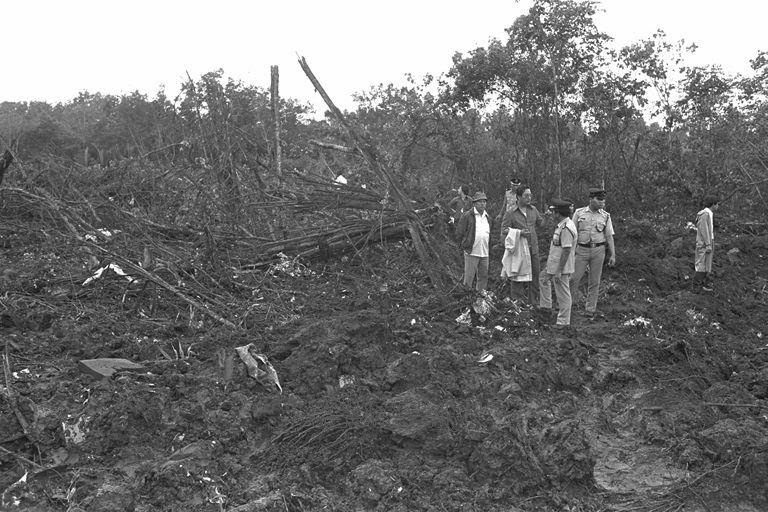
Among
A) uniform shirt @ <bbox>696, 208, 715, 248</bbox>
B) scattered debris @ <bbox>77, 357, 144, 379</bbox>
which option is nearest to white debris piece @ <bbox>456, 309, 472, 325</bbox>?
scattered debris @ <bbox>77, 357, 144, 379</bbox>

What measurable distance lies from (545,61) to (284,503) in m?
13.4

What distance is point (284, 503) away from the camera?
159 inches

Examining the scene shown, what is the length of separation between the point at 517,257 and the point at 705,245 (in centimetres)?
322

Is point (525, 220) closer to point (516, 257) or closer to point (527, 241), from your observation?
point (527, 241)

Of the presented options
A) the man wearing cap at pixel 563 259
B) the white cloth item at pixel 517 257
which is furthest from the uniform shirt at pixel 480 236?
the man wearing cap at pixel 563 259

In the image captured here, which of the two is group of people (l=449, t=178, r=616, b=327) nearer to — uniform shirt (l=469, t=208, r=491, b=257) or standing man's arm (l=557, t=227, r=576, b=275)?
uniform shirt (l=469, t=208, r=491, b=257)

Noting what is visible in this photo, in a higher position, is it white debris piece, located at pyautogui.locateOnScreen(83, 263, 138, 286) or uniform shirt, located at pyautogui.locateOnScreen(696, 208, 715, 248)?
uniform shirt, located at pyautogui.locateOnScreen(696, 208, 715, 248)

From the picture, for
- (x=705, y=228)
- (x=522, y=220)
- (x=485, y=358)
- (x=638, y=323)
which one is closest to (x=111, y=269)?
(x=485, y=358)

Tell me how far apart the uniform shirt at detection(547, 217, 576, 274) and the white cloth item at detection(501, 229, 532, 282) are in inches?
19.5

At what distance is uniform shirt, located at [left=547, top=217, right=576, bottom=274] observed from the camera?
24.7 feet

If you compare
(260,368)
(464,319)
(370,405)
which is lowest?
(370,405)

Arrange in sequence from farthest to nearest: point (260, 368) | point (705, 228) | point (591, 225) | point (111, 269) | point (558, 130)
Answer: point (558, 130)
point (705, 228)
point (591, 225)
point (111, 269)
point (260, 368)

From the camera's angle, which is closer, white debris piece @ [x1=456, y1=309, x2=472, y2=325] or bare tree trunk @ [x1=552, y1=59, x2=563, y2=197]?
white debris piece @ [x1=456, y1=309, x2=472, y2=325]

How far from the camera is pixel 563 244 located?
7547 millimetres
